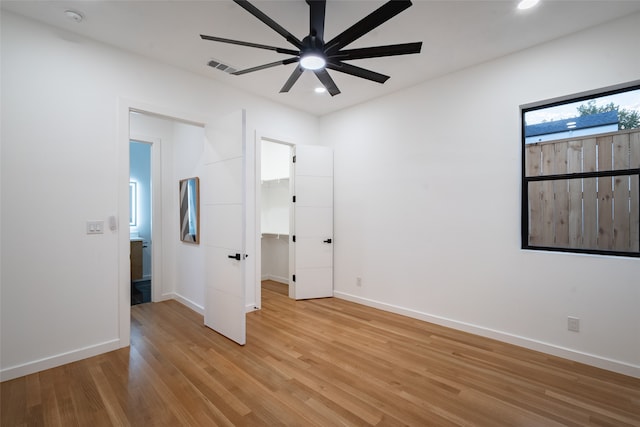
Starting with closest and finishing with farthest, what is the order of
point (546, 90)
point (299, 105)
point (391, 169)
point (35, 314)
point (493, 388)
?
point (493, 388) → point (35, 314) → point (546, 90) → point (391, 169) → point (299, 105)

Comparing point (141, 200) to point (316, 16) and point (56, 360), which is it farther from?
point (316, 16)

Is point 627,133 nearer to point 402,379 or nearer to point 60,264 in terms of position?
point 402,379

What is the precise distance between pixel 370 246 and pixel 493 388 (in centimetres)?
231

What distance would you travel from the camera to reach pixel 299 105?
4586 mm

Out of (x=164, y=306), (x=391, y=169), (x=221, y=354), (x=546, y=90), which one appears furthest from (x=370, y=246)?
(x=164, y=306)

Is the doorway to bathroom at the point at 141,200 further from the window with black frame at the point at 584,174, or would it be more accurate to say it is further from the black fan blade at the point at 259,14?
the window with black frame at the point at 584,174

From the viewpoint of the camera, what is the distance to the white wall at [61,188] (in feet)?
7.99

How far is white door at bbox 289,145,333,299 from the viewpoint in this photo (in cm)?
461

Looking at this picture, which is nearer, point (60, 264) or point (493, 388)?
point (493, 388)

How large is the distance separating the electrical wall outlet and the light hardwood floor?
1.01ft

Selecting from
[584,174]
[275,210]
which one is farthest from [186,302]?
[584,174]

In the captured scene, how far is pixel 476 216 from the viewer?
131 inches

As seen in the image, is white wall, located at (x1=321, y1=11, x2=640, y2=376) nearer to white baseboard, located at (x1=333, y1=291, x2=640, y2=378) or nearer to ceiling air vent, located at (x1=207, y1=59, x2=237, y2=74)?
white baseboard, located at (x1=333, y1=291, x2=640, y2=378)

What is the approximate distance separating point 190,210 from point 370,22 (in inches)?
135
